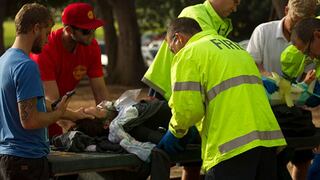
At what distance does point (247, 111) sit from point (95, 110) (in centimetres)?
141

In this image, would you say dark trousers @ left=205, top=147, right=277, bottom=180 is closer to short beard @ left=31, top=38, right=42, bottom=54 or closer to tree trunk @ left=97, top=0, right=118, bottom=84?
short beard @ left=31, top=38, right=42, bottom=54

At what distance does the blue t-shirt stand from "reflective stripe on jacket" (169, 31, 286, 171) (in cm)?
81

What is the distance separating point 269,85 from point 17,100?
2.03 metres

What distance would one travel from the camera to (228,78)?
429 cm

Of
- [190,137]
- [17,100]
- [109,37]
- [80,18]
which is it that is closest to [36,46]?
[17,100]

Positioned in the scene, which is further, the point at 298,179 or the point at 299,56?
the point at 298,179

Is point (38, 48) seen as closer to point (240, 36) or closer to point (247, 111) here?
point (247, 111)

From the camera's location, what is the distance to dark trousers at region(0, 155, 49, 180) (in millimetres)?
4391

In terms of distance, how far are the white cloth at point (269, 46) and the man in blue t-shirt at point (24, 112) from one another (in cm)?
208

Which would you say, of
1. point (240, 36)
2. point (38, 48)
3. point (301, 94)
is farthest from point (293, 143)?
point (240, 36)

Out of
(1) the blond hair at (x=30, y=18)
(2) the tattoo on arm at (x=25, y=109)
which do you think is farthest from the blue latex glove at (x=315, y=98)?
(2) the tattoo on arm at (x=25, y=109)

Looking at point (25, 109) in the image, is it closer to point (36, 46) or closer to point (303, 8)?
point (36, 46)

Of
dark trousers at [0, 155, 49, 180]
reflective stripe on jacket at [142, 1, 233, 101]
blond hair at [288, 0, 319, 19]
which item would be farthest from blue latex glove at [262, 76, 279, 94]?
dark trousers at [0, 155, 49, 180]

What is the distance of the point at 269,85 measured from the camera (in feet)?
18.1
